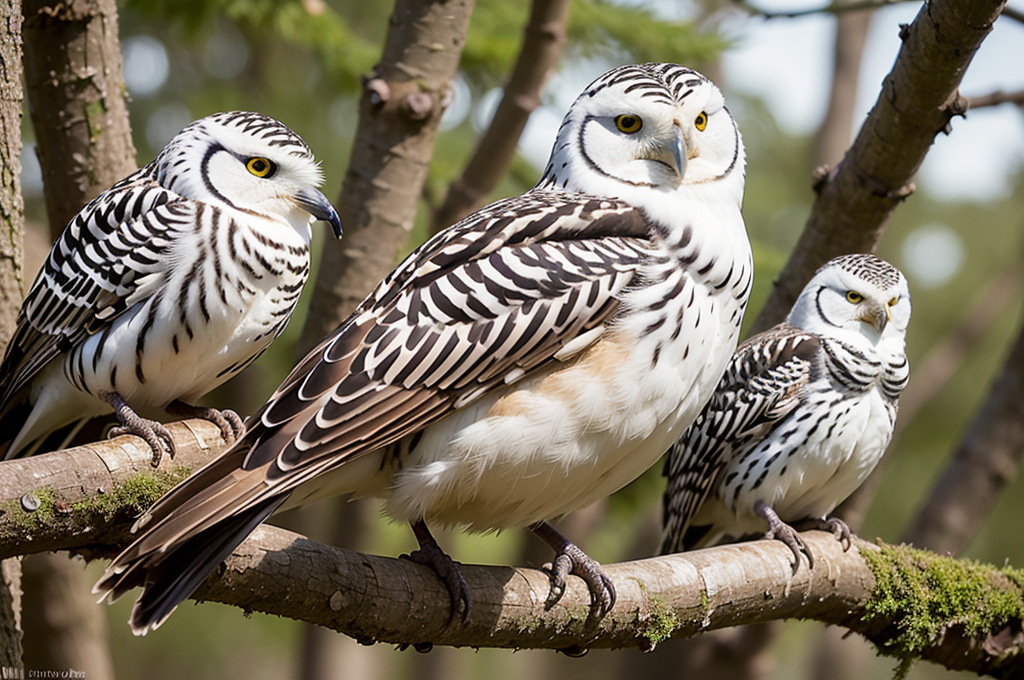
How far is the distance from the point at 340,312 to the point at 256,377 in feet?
10.3

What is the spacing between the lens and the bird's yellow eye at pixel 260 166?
374 cm

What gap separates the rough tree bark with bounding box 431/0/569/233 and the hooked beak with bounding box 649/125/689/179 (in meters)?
1.85

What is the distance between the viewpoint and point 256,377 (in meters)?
7.60

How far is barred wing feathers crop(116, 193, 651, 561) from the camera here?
2.73 m

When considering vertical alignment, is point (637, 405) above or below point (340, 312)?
above

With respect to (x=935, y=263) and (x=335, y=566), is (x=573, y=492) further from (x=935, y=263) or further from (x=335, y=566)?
(x=935, y=263)

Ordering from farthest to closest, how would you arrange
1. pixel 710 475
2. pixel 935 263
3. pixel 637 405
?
pixel 935 263 < pixel 710 475 < pixel 637 405

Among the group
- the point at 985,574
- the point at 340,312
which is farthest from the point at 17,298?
the point at 985,574

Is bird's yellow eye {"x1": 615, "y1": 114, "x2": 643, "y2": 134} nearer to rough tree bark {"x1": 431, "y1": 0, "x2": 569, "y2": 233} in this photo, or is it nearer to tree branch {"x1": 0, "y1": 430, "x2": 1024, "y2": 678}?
tree branch {"x1": 0, "y1": 430, "x2": 1024, "y2": 678}

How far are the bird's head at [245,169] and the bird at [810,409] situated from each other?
198 cm

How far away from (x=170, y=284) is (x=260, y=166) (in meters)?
0.56

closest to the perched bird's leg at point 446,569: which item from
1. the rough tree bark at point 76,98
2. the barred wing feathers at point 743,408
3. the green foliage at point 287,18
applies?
the barred wing feathers at point 743,408

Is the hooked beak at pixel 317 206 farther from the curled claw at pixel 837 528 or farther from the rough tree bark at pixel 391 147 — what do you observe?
the curled claw at pixel 837 528

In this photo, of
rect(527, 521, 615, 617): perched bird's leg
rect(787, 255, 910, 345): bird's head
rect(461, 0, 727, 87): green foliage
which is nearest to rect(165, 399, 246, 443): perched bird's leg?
rect(527, 521, 615, 617): perched bird's leg
